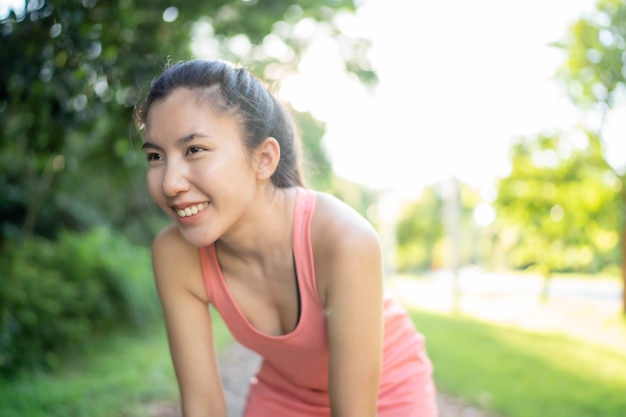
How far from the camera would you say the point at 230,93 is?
1688 millimetres

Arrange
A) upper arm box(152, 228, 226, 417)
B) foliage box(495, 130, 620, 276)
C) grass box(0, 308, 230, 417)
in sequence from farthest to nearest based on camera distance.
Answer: foliage box(495, 130, 620, 276) < grass box(0, 308, 230, 417) < upper arm box(152, 228, 226, 417)

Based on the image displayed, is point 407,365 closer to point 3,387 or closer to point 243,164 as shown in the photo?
point 243,164

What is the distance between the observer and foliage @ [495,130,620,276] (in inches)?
397

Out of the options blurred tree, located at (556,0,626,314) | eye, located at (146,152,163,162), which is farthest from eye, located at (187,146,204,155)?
blurred tree, located at (556,0,626,314)

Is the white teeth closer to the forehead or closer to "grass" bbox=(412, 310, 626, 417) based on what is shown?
the forehead

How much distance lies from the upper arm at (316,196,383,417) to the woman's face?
319 millimetres

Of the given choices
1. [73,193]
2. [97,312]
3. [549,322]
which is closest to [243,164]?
[97,312]

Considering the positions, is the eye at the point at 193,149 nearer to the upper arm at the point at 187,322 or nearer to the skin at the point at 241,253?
the skin at the point at 241,253

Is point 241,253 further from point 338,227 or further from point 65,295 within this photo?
point 65,295

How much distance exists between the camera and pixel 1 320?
508 centimetres

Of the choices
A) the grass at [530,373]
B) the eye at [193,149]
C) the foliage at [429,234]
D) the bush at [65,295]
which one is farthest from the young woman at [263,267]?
the foliage at [429,234]

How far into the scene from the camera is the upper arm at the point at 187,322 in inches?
76.0

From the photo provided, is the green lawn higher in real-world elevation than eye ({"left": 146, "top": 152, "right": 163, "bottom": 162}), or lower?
lower

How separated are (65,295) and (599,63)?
7.97 meters
